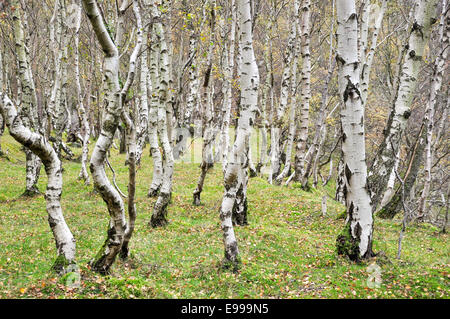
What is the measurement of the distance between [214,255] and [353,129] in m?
4.60

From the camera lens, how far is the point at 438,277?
20.4ft

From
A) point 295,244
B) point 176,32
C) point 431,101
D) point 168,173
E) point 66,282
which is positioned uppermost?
point 176,32

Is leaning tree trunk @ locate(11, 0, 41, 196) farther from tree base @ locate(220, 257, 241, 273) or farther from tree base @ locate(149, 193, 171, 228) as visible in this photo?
tree base @ locate(220, 257, 241, 273)

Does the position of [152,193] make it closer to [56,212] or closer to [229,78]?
[229,78]

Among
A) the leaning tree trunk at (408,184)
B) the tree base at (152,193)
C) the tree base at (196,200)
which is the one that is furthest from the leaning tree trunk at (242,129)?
the leaning tree trunk at (408,184)

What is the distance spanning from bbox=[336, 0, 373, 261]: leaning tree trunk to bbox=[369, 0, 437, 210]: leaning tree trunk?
294 cm

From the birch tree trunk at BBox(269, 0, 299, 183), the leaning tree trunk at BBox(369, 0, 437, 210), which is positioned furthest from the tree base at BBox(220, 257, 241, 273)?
the birch tree trunk at BBox(269, 0, 299, 183)

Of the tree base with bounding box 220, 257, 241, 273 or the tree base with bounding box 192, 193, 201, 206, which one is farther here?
the tree base with bounding box 192, 193, 201, 206

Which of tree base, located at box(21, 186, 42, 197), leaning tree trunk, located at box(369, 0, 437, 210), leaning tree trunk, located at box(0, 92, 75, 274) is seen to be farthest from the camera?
tree base, located at box(21, 186, 42, 197)

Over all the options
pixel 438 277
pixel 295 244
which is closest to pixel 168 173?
pixel 295 244

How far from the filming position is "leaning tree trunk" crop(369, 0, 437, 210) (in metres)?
8.25

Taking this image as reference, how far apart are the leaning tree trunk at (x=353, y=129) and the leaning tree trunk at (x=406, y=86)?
9.63ft

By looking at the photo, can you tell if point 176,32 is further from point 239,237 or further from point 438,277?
point 438,277
